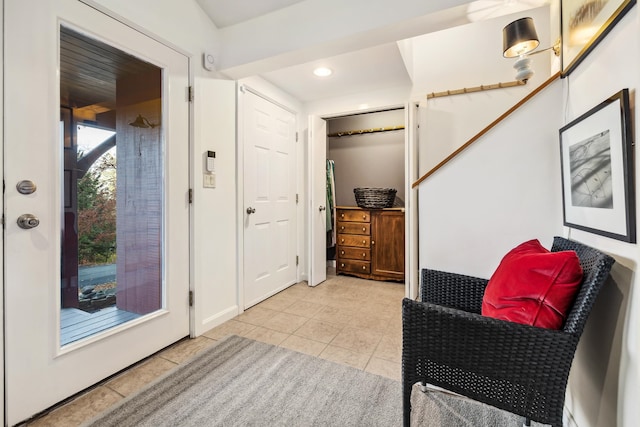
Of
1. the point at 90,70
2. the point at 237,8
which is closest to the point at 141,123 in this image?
the point at 90,70

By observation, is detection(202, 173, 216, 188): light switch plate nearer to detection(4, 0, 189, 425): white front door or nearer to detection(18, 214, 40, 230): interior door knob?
detection(4, 0, 189, 425): white front door

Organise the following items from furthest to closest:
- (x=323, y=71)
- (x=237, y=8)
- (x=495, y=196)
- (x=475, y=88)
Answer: (x=475, y=88) → (x=323, y=71) → (x=237, y=8) → (x=495, y=196)

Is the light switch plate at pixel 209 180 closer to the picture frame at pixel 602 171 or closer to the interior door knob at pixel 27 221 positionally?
the interior door knob at pixel 27 221

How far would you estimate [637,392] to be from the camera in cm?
81

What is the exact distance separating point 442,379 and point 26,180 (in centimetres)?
194

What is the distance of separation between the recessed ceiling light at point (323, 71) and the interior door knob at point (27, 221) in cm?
229

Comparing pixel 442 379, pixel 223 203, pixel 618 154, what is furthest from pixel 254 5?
pixel 442 379

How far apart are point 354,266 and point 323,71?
7.57 feet

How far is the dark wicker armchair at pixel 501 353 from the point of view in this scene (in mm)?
922

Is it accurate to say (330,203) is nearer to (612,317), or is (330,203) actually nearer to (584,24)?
(584,24)

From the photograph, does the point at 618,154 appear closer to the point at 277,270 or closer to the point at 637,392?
the point at 637,392

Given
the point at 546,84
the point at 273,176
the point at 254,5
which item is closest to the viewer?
the point at 546,84

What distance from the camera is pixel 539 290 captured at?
1.00m

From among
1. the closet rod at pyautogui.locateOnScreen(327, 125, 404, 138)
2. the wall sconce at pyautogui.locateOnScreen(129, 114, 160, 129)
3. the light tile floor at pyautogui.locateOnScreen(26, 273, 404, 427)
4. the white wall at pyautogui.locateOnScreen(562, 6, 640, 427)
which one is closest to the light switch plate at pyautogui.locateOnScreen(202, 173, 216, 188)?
the wall sconce at pyautogui.locateOnScreen(129, 114, 160, 129)
